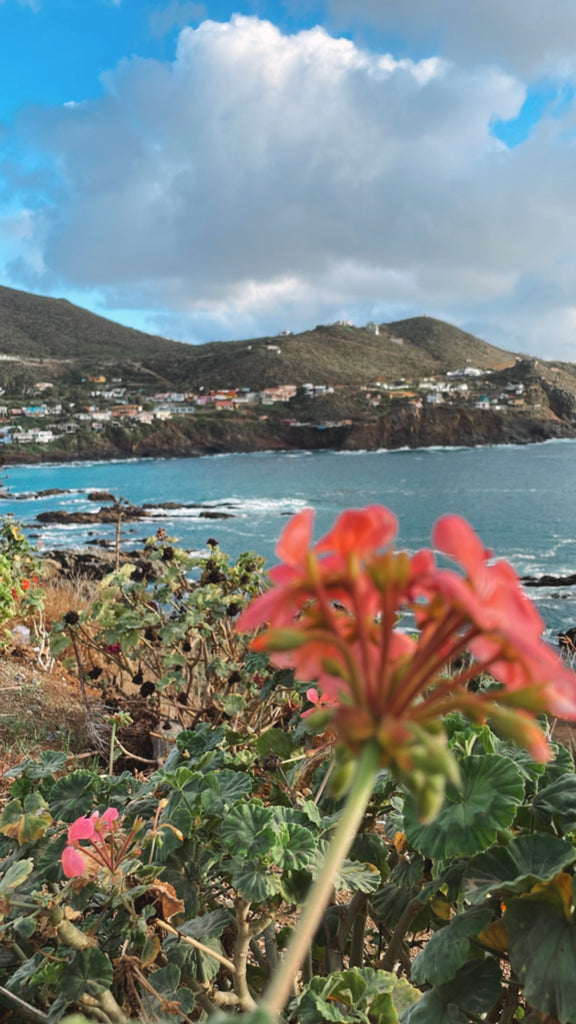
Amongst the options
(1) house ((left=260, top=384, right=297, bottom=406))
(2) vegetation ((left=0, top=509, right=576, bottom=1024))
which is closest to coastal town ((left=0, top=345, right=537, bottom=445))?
(1) house ((left=260, top=384, right=297, bottom=406))

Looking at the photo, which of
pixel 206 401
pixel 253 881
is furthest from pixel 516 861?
pixel 206 401

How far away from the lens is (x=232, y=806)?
3.82ft

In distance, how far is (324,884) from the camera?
1.01ft

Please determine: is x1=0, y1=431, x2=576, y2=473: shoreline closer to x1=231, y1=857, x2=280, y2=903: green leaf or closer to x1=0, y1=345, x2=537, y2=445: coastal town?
x1=0, y1=345, x2=537, y2=445: coastal town

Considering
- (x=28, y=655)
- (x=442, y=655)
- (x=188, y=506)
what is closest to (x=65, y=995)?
(x=442, y=655)

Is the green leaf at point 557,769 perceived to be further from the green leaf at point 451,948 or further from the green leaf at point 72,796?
the green leaf at point 72,796

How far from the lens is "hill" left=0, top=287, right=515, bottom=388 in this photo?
223ft

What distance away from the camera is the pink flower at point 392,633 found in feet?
1.14

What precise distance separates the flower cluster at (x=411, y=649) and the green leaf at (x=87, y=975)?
0.93 metres

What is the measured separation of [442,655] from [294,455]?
5853cm

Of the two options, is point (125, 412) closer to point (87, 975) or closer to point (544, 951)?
point (87, 975)

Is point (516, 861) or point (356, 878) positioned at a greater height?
point (516, 861)

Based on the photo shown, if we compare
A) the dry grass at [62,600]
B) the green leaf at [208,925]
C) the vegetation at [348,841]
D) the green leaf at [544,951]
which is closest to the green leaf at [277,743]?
the vegetation at [348,841]

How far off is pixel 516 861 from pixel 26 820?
3.11 feet
